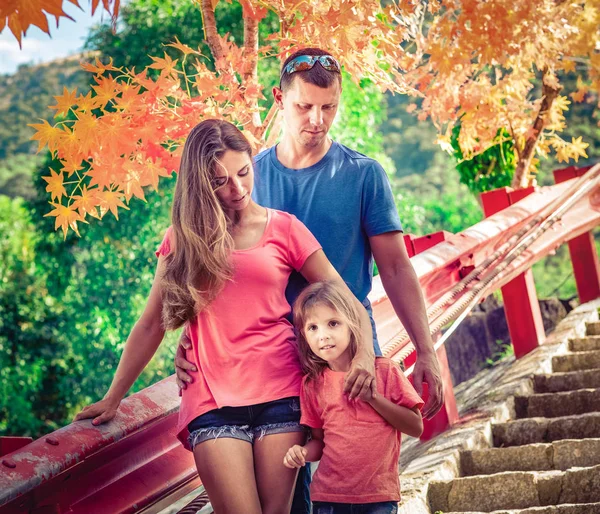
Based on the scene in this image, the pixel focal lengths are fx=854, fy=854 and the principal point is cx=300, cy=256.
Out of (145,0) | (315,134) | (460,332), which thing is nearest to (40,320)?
(145,0)

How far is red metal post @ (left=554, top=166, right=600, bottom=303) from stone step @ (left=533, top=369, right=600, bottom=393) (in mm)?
2011

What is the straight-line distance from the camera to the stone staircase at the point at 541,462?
328cm

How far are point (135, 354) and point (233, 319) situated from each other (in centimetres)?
35

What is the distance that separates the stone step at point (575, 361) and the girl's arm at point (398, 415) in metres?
2.97

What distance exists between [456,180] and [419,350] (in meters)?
23.5

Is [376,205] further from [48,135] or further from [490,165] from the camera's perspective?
[490,165]

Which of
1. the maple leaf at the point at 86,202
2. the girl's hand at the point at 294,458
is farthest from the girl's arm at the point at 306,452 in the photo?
the maple leaf at the point at 86,202

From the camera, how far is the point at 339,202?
244 centimetres

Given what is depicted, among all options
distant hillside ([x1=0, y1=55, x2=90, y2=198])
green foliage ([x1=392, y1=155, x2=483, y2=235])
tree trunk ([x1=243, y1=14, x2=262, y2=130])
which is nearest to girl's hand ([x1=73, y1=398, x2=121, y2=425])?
tree trunk ([x1=243, y1=14, x2=262, y2=130])

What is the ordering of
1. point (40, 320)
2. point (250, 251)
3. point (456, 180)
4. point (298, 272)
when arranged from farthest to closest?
point (456, 180)
point (40, 320)
point (298, 272)
point (250, 251)

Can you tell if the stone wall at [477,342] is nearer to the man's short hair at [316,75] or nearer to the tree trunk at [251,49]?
the tree trunk at [251,49]

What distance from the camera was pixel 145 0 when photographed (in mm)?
12562

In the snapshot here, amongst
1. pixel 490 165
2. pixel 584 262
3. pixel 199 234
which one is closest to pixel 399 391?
pixel 199 234

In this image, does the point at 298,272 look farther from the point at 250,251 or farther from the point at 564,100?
the point at 564,100
